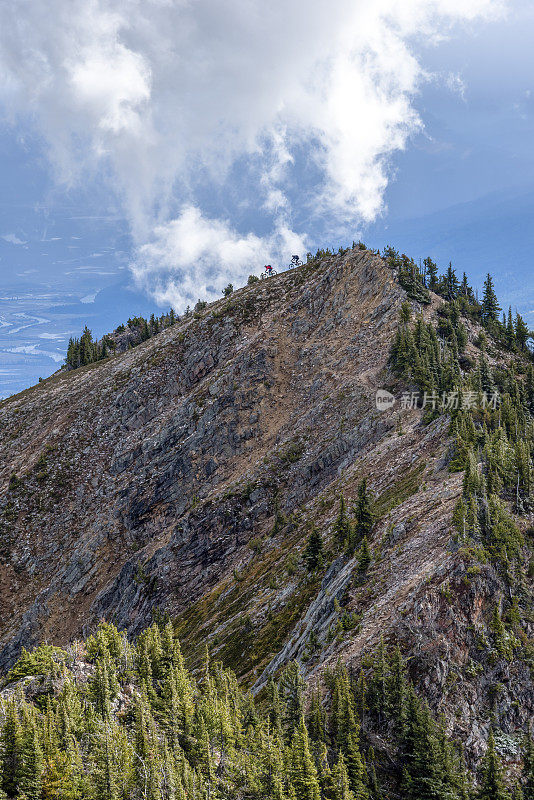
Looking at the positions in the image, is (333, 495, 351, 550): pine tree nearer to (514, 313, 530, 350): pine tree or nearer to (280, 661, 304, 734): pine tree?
(280, 661, 304, 734): pine tree

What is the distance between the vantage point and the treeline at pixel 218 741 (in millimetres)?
32219

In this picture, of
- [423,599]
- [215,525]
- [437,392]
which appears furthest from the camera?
[215,525]

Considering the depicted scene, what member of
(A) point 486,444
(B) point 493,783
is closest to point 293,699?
(B) point 493,783

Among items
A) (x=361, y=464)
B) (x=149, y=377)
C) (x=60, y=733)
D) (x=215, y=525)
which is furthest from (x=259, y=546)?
(x=149, y=377)

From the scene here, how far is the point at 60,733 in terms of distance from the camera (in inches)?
1351

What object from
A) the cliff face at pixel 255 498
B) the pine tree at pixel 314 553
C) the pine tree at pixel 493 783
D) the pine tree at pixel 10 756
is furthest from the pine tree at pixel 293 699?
the pine tree at pixel 10 756

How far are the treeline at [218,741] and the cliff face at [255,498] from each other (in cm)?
263

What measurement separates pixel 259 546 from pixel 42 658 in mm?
40747

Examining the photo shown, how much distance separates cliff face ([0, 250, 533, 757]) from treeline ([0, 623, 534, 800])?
263cm

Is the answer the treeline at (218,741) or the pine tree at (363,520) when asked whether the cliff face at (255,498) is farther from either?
the treeline at (218,741)

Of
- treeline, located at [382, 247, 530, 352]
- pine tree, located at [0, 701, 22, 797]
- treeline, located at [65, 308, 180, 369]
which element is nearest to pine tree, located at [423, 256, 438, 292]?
treeline, located at [382, 247, 530, 352]

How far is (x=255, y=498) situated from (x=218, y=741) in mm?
45923

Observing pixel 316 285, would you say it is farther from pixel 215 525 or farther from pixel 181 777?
pixel 181 777

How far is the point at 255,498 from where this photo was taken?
85.8 m
